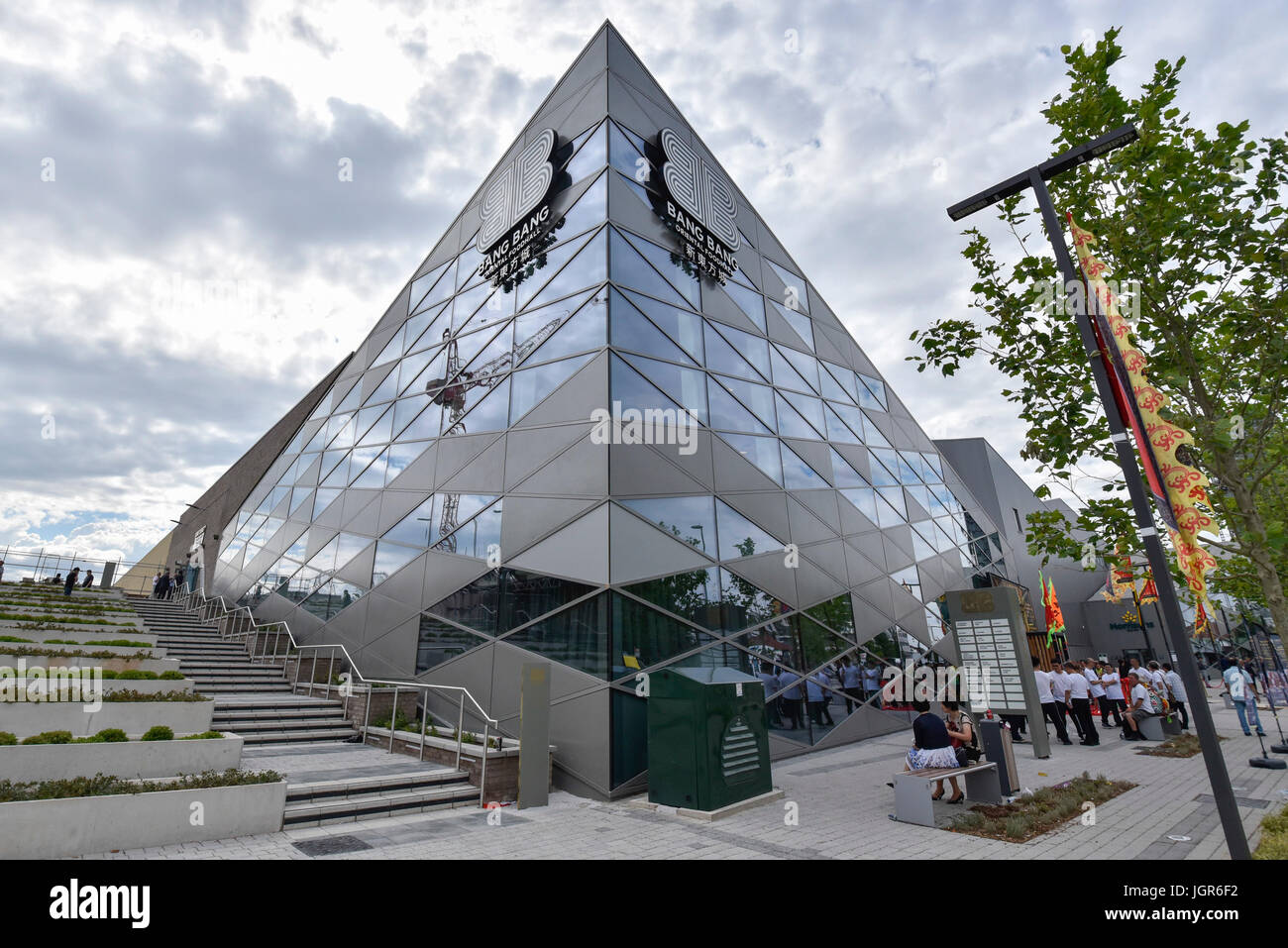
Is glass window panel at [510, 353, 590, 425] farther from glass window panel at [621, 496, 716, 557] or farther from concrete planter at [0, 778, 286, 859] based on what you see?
concrete planter at [0, 778, 286, 859]

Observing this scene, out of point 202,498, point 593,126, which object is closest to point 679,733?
point 593,126

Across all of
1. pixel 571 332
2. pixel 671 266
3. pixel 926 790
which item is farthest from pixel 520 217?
pixel 926 790

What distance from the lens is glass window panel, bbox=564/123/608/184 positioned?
13156 millimetres

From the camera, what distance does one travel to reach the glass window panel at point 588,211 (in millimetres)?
12516

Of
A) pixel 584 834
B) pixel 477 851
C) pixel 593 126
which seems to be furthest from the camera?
pixel 593 126

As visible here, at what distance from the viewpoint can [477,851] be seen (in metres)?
6.11

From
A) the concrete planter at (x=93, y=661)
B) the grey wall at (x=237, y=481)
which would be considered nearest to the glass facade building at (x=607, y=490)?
the concrete planter at (x=93, y=661)

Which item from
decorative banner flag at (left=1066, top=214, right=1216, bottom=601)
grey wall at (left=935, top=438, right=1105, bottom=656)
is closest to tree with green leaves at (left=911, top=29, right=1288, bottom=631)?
decorative banner flag at (left=1066, top=214, right=1216, bottom=601)

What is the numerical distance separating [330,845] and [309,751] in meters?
4.52

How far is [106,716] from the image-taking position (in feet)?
27.6

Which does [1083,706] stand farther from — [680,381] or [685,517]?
[680,381]
